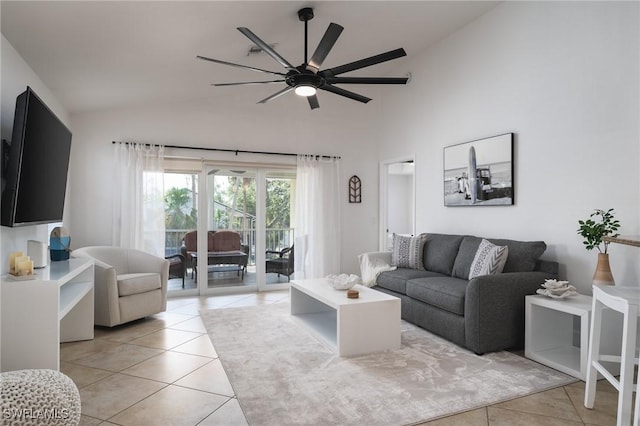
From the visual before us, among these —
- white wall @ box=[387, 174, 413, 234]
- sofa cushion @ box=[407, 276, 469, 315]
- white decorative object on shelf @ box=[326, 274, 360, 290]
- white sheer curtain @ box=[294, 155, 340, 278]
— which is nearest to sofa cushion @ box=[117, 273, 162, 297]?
white decorative object on shelf @ box=[326, 274, 360, 290]

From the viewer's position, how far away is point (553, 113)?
351 cm

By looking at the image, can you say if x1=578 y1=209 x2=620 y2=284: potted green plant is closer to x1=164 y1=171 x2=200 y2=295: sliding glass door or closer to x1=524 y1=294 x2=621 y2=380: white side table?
x1=524 y1=294 x2=621 y2=380: white side table

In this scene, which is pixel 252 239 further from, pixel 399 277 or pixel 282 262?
pixel 399 277

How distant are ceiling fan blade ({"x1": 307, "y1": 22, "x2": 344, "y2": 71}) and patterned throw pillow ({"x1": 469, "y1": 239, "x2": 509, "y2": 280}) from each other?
2.23 metres

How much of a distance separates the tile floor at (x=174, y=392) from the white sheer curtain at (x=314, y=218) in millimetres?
2460

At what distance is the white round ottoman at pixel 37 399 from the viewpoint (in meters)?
1.48

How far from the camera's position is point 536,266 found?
345cm

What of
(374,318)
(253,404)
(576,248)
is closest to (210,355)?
(253,404)

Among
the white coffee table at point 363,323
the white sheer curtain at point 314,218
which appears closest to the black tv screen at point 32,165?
the white coffee table at point 363,323

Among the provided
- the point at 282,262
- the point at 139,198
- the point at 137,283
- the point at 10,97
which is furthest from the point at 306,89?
the point at 282,262

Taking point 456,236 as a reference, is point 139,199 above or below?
above

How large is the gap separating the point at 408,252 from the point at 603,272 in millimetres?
2027

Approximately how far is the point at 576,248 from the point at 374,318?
189 centimetres

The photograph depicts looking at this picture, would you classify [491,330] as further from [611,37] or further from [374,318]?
[611,37]
